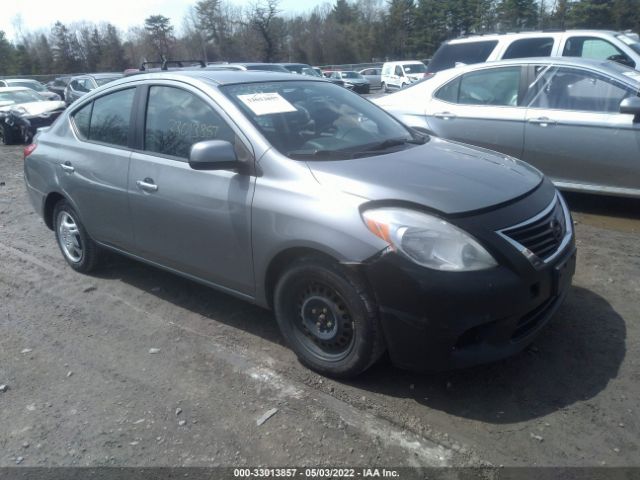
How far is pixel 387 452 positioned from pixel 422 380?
658 mm

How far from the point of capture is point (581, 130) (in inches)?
222

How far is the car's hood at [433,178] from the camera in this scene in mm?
2938

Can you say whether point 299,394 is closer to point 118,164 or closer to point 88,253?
point 118,164

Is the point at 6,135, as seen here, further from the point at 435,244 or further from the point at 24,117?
the point at 435,244

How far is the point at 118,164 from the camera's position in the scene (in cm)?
423

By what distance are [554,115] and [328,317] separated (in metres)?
3.95

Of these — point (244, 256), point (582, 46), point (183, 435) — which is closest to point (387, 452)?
point (183, 435)

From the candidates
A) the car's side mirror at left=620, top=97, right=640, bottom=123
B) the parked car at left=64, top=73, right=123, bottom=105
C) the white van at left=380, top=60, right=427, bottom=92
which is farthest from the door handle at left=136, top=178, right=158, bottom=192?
the white van at left=380, top=60, right=427, bottom=92

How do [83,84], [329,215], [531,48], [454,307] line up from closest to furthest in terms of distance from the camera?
[454,307] → [329,215] → [531,48] → [83,84]

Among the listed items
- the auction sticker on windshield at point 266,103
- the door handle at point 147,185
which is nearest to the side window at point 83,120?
the door handle at point 147,185

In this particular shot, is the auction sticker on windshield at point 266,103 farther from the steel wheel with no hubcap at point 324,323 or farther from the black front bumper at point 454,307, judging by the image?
the black front bumper at point 454,307

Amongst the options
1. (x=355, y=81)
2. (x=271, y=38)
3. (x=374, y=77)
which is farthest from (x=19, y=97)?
(x=271, y=38)

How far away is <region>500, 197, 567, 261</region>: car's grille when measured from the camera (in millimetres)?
2904

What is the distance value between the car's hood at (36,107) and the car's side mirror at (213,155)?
44.4ft
